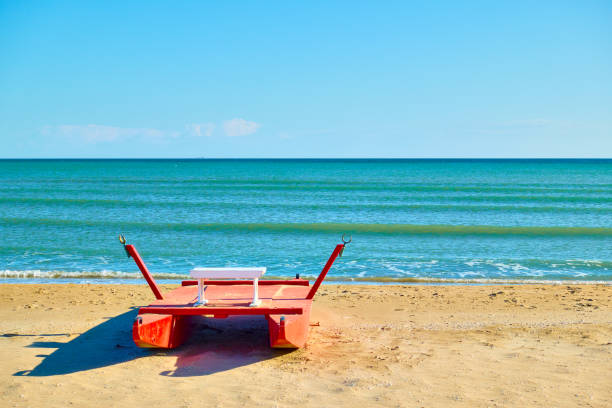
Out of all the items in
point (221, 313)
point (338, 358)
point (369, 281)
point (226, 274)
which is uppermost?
point (226, 274)

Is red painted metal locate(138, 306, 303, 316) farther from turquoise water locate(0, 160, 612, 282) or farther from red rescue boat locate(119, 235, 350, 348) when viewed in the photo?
turquoise water locate(0, 160, 612, 282)

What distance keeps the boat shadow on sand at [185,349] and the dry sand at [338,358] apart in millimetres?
21

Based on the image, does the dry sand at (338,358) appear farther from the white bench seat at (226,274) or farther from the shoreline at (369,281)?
the shoreline at (369,281)

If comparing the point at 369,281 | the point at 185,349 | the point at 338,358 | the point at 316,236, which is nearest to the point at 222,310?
the point at 185,349

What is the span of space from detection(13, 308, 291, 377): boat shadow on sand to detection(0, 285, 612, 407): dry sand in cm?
2

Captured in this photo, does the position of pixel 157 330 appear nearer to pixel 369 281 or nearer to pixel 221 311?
pixel 221 311

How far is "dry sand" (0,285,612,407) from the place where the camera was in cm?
590

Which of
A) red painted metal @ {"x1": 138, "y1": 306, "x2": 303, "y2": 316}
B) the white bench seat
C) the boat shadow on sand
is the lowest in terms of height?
the boat shadow on sand

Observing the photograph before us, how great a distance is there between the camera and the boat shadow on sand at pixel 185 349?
22.5ft

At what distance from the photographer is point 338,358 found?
712cm

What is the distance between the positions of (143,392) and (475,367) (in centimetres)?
393

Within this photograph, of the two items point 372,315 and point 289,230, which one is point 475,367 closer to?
point 372,315

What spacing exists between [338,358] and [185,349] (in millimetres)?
2102

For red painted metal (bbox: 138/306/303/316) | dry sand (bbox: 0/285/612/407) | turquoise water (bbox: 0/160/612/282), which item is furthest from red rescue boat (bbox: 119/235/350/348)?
turquoise water (bbox: 0/160/612/282)
